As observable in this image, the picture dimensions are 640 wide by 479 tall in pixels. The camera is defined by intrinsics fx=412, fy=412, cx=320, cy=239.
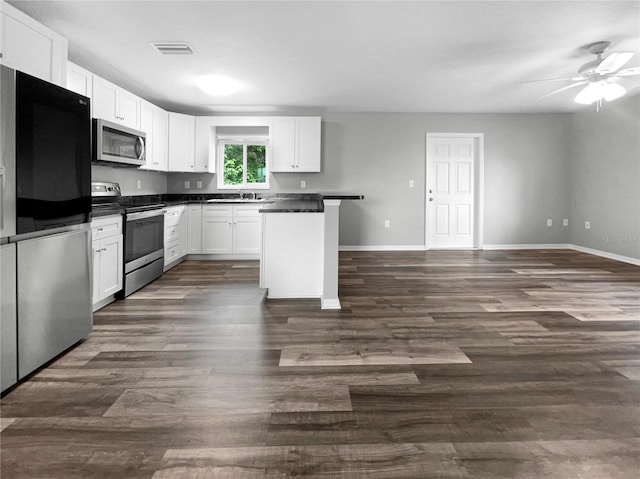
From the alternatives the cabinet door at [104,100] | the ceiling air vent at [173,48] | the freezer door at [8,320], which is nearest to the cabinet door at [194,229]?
the cabinet door at [104,100]

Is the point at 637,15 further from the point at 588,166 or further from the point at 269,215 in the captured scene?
the point at 588,166

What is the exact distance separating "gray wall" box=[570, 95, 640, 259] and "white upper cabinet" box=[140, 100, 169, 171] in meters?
6.65

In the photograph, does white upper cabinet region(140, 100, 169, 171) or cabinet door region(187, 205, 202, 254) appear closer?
white upper cabinet region(140, 100, 169, 171)

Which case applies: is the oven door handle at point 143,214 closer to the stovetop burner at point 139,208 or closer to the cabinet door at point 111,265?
the stovetop burner at point 139,208

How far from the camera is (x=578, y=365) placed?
2.39 m

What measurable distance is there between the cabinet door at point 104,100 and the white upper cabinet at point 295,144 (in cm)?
258

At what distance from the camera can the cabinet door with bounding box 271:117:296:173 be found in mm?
6531

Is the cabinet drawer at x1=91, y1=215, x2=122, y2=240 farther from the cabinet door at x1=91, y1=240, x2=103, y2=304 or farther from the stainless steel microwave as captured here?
the stainless steel microwave

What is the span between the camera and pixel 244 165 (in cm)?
706

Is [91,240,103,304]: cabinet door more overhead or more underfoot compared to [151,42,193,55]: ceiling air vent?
more underfoot

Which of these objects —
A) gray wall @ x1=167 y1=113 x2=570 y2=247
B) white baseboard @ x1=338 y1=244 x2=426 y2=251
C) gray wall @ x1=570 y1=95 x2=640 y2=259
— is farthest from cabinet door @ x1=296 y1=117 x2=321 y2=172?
gray wall @ x1=570 y1=95 x2=640 y2=259

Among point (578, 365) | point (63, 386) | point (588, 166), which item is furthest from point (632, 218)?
point (63, 386)

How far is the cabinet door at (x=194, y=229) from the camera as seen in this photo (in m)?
6.12

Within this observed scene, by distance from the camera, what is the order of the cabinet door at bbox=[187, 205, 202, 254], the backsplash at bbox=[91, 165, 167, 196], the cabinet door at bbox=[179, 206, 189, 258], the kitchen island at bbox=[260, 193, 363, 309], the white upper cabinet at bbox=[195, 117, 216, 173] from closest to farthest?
the kitchen island at bbox=[260, 193, 363, 309] < the backsplash at bbox=[91, 165, 167, 196] < the cabinet door at bbox=[179, 206, 189, 258] < the cabinet door at bbox=[187, 205, 202, 254] < the white upper cabinet at bbox=[195, 117, 216, 173]
